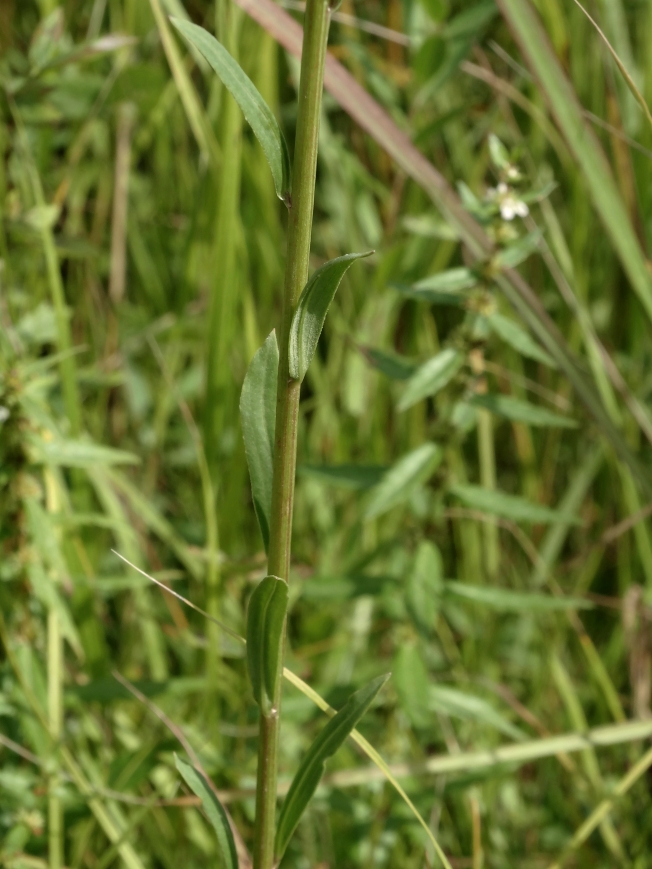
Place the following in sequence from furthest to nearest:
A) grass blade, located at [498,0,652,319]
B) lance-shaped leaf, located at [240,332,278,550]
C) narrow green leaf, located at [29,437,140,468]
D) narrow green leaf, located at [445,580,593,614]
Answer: narrow green leaf, located at [445,580,593,614]
grass blade, located at [498,0,652,319]
narrow green leaf, located at [29,437,140,468]
lance-shaped leaf, located at [240,332,278,550]

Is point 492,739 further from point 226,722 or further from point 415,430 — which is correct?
point 415,430

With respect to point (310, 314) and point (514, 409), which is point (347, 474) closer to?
point (514, 409)

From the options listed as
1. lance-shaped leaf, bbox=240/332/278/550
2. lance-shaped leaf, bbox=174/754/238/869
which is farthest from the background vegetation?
lance-shaped leaf, bbox=240/332/278/550

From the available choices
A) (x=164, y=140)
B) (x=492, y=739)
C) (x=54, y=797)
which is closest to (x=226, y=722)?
(x=54, y=797)

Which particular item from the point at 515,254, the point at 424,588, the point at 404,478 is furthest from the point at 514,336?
the point at 424,588

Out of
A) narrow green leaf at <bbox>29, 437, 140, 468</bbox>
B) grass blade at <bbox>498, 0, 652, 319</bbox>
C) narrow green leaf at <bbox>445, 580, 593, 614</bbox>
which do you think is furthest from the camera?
narrow green leaf at <bbox>445, 580, 593, 614</bbox>

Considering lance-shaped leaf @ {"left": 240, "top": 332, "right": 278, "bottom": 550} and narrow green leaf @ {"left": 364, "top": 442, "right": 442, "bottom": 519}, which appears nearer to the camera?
lance-shaped leaf @ {"left": 240, "top": 332, "right": 278, "bottom": 550}

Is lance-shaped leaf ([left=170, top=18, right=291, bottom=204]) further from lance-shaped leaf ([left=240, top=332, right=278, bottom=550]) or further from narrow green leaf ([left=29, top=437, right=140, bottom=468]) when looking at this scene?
narrow green leaf ([left=29, top=437, right=140, bottom=468])

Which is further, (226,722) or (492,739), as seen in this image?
(492,739)
